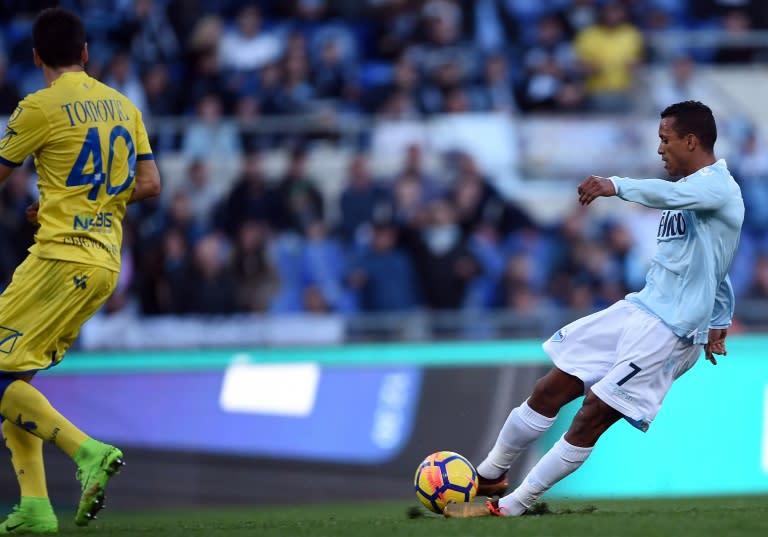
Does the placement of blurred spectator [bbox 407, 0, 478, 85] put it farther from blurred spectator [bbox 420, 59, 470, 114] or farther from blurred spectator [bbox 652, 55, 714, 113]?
blurred spectator [bbox 652, 55, 714, 113]

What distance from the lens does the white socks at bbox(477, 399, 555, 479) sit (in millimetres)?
7238

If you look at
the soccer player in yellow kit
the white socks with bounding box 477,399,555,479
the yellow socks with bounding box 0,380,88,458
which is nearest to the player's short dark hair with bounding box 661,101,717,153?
the white socks with bounding box 477,399,555,479

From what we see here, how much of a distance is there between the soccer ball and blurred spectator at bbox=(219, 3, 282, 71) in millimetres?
9190

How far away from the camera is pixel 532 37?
54.5 ft

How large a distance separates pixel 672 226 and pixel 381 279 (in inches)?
258

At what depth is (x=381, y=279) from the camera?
526 inches

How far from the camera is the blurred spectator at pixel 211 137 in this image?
14750 millimetres

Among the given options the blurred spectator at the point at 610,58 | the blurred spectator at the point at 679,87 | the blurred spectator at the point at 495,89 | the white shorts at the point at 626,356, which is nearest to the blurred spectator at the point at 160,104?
the blurred spectator at the point at 495,89

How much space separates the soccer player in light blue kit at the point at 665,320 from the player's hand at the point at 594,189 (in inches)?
18.8

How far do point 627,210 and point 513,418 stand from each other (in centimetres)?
781

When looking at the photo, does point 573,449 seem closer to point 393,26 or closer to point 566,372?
point 566,372

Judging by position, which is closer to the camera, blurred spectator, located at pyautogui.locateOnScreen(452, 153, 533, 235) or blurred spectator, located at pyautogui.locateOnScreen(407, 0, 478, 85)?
blurred spectator, located at pyautogui.locateOnScreen(452, 153, 533, 235)

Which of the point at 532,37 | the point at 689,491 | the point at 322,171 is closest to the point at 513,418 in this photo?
the point at 689,491

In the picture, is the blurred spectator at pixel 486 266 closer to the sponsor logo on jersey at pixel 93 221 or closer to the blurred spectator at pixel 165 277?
the blurred spectator at pixel 165 277
